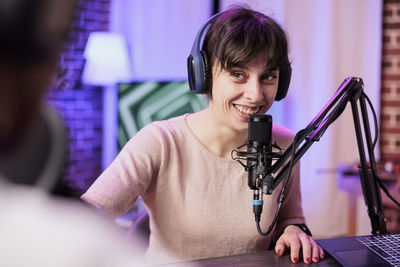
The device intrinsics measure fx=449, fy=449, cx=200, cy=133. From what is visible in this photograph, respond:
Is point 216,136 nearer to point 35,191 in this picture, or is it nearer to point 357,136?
point 357,136

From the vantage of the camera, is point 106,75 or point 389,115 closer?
point 106,75

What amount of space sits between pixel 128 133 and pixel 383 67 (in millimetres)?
2006

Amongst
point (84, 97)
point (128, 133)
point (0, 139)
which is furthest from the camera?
point (84, 97)

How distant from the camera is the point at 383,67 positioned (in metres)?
3.45

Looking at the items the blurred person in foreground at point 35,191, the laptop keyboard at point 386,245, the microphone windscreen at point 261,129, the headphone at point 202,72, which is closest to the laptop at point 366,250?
the laptop keyboard at point 386,245

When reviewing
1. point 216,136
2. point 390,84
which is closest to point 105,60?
point 216,136

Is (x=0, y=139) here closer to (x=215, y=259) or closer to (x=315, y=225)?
(x=215, y=259)

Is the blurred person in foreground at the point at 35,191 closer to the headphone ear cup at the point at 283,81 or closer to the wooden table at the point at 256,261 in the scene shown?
the wooden table at the point at 256,261

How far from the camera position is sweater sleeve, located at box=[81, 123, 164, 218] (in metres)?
1.10

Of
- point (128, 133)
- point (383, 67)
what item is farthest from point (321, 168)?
point (128, 133)

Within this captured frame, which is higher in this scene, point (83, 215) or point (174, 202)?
point (83, 215)

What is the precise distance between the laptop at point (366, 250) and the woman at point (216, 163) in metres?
0.08

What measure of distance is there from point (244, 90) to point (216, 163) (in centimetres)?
25

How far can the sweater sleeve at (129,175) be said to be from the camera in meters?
1.10
